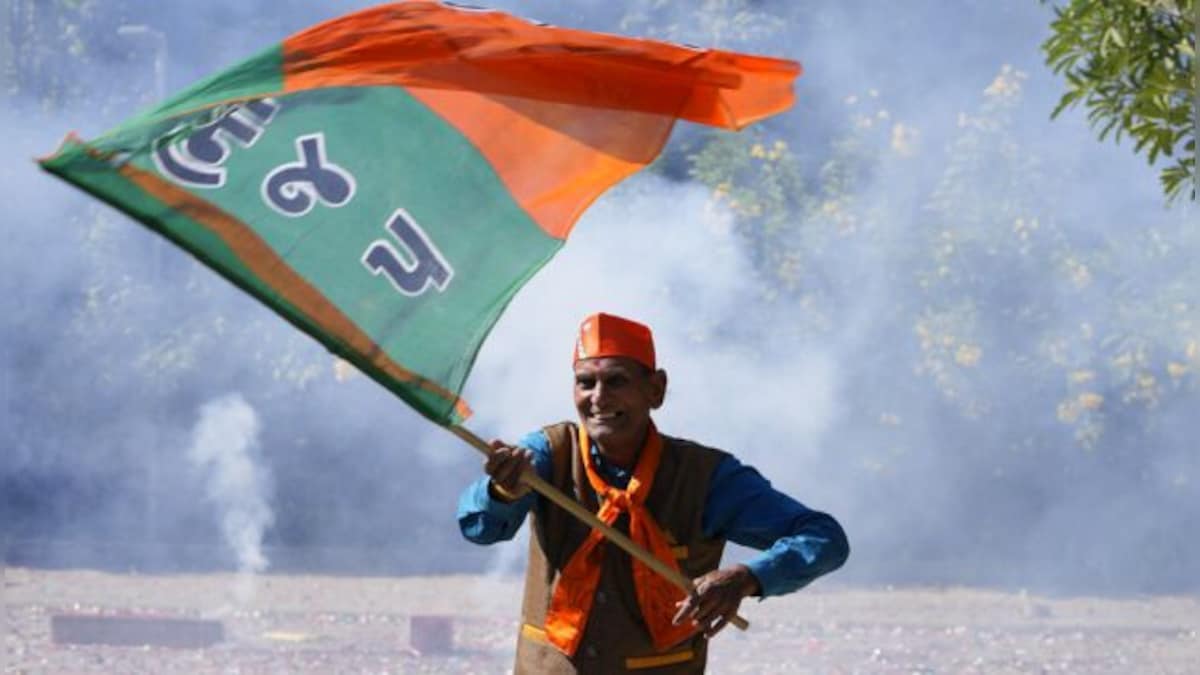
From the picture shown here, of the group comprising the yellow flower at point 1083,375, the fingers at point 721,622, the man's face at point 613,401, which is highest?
the yellow flower at point 1083,375

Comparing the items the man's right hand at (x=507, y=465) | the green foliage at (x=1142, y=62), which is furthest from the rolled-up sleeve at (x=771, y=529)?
the green foliage at (x=1142, y=62)

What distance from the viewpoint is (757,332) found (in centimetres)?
1233

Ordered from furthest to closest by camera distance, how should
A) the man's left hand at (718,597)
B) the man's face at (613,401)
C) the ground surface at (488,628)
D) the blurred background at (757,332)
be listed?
1. the blurred background at (757,332)
2. the ground surface at (488,628)
3. the man's face at (613,401)
4. the man's left hand at (718,597)

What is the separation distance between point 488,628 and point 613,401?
7.38m

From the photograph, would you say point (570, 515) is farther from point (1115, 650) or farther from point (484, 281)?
point (1115, 650)

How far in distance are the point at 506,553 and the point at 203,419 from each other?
1.63 meters

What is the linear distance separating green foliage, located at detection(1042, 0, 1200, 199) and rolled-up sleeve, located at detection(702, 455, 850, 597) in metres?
1.96

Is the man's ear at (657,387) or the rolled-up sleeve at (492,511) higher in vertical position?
the man's ear at (657,387)

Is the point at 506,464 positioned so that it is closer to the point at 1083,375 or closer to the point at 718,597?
the point at 718,597

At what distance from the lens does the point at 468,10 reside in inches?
162

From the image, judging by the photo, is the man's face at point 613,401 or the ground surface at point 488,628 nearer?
the man's face at point 613,401

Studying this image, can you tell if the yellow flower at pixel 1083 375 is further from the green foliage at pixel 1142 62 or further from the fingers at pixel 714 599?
the fingers at pixel 714 599

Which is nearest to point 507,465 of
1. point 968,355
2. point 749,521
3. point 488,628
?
point 749,521

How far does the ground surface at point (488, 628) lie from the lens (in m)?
10.4
